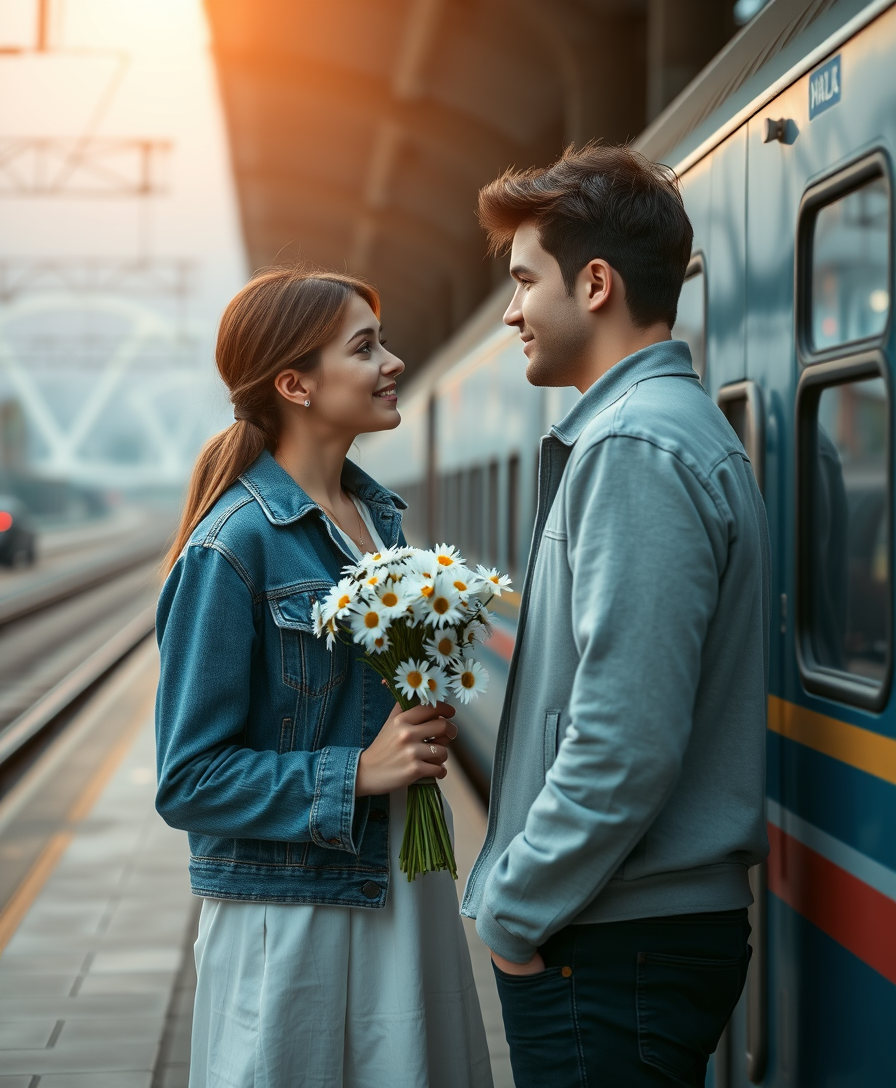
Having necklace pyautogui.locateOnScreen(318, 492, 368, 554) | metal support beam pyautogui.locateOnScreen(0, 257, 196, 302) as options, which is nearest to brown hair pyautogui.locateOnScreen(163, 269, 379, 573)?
necklace pyautogui.locateOnScreen(318, 492, 368, 554)

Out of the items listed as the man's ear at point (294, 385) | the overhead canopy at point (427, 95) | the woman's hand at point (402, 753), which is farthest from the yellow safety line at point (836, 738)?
the overhead canopy at point (427, 95)

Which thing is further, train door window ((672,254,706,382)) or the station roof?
the station roof

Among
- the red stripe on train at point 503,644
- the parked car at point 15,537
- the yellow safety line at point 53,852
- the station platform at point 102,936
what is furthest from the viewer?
the parked car at point 15,537

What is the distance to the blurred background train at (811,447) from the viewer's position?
7.14 feet

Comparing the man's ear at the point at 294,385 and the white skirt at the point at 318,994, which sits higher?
the man's ear at the point at 294,385

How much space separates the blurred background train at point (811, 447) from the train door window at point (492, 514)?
4816 mm

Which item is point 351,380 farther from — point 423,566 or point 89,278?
point 89,278

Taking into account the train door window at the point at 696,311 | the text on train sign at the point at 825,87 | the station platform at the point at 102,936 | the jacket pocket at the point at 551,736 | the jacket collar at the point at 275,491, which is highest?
the text on train sign at the point at 825,87

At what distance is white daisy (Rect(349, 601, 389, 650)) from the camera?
203cm

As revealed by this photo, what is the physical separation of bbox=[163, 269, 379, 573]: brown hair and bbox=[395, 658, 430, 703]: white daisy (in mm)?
504

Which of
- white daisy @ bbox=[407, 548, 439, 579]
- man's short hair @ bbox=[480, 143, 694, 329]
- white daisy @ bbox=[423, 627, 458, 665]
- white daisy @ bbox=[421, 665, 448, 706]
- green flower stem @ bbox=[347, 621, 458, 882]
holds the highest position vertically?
man's short hair @ bbox=[480, 143, 694, 329]

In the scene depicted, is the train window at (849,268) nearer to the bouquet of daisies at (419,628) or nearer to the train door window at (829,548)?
the train door window at (829,548)

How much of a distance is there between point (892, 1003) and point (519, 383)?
5262 mm

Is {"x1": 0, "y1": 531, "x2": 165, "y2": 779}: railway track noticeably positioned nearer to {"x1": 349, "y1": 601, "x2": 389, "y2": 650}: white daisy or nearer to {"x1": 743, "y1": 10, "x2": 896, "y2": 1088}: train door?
{"x1": 349, "y1": 601, "x2": 389, "y2": 650}: white daisy
